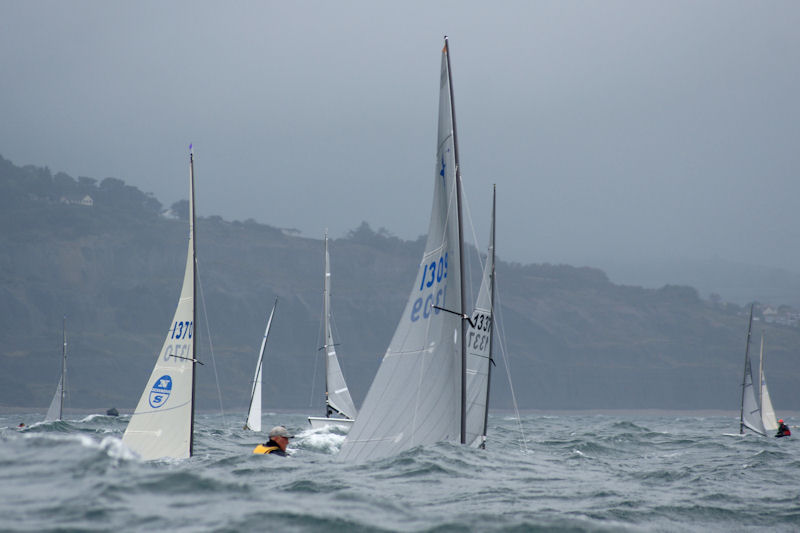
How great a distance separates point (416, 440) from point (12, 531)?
757 cm

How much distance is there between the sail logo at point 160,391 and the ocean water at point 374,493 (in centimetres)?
121

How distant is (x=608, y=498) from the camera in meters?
13.5

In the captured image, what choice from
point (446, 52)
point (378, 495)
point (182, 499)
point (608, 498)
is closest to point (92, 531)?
point (182, 499)

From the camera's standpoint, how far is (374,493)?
1127 centimetres

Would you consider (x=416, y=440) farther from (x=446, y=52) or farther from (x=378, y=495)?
(x=446, y=52)

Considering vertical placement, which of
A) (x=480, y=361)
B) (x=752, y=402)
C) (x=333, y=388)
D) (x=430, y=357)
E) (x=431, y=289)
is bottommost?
(x=752, y=402)

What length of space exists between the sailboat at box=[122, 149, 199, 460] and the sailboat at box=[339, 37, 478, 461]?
5.25m

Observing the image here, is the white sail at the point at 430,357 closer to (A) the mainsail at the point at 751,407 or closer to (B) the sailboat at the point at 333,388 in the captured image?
(B) the sailboat at the point at 333,388

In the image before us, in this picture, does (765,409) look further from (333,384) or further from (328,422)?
(328,422)

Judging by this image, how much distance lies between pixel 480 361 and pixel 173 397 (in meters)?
7.66

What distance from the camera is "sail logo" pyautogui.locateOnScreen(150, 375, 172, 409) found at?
1762cm

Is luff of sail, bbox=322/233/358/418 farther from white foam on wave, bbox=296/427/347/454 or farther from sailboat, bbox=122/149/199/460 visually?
sailboat, bbox=122/149/199/460

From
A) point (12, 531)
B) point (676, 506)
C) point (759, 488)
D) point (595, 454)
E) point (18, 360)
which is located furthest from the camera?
point (18, 360)

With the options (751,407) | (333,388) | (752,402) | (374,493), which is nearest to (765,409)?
(751,407)
